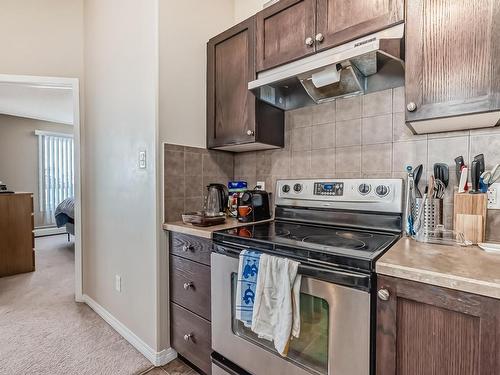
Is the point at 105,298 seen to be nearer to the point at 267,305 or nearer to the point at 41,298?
the point at 41,298

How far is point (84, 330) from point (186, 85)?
196 centimetres

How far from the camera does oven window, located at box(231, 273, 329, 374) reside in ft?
3.50

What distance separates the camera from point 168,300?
5.76ft

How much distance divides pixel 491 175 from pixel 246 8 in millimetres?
1888

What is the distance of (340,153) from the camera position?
1.68m

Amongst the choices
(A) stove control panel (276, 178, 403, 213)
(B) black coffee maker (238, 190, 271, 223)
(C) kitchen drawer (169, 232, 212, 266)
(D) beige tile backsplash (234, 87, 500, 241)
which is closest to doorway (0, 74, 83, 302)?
(C) kitchen drawer (169, 232, 212, 266)

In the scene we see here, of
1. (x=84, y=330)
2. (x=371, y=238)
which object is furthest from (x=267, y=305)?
(x=84, y=330)

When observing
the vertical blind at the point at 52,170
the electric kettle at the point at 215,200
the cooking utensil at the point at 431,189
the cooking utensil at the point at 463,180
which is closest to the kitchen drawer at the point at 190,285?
the electric kettle at the point at 215,200

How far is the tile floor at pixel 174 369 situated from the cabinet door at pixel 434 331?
3.85 feet

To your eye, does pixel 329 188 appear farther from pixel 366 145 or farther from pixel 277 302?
pixel 277 302

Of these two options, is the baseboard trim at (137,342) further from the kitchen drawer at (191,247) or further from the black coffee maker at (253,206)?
the black coffee maker at (253,206)

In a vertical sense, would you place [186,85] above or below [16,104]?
below

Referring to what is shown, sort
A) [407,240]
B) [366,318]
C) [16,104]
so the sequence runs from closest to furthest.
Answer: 1. [366,318]
2. [407,240]
3. [16,104]

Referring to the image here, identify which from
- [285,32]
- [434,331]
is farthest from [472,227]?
[285,32]
